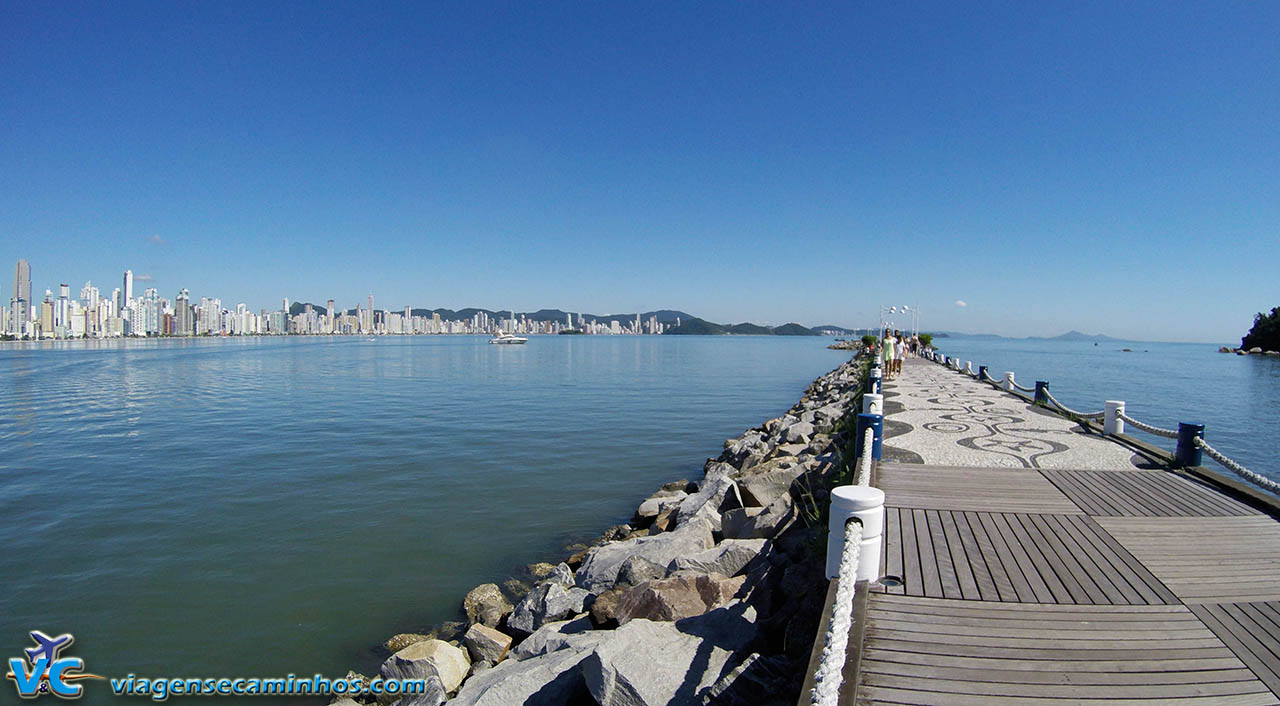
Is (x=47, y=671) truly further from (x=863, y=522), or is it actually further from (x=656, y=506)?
(x=863, y=522)

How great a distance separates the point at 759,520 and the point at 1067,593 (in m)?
3.50

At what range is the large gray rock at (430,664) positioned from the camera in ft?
18.1

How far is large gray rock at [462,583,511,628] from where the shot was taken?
7069 millimetres

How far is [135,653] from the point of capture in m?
6.72

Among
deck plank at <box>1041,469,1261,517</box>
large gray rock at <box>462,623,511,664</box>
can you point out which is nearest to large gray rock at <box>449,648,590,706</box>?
large gray rock at <box>462,623,511,664</box>

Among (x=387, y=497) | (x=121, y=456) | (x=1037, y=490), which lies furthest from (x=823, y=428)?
(x=121, y=456)

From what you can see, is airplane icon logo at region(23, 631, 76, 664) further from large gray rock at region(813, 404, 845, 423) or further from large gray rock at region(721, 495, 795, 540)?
large gray rock at region(813, 404, 845, 423)

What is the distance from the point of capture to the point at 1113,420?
11297 millimetres

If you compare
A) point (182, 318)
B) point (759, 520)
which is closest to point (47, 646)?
point (759, 520)

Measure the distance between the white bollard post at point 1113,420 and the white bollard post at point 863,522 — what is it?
9445mm

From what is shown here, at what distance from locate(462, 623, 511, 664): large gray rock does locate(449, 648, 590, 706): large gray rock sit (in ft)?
3.05

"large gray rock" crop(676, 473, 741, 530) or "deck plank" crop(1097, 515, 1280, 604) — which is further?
"large gray rock" crop(676, 473, 741, 530)

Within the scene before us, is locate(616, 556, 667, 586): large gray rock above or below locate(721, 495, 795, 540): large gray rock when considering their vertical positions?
below

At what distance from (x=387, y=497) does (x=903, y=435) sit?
1000 centimetres
